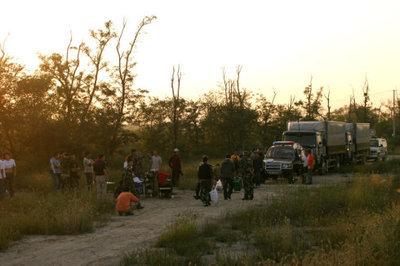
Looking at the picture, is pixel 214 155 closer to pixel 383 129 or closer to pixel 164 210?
pixel 383 129

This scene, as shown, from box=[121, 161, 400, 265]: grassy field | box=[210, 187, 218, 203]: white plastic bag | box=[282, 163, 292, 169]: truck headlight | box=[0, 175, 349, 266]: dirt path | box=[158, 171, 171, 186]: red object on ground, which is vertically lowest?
box=[0, 175, 349, 266]: dirt path

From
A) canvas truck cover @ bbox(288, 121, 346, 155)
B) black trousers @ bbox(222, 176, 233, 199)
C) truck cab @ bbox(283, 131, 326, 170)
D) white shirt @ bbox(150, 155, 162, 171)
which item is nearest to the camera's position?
black trousers @ bbox(222, 176, 233, 199)

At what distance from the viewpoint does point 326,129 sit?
29766mm

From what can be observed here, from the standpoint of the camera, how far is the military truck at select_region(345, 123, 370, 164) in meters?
35.2

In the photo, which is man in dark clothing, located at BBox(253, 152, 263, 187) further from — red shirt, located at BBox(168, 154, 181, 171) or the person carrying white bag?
the person carrying white bag

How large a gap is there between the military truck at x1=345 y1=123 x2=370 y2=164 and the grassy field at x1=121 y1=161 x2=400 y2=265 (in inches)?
838

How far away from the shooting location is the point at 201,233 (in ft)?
34.6

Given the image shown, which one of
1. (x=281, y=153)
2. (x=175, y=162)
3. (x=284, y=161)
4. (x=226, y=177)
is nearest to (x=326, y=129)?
(x=281, y=153)

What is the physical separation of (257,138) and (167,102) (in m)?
12.2

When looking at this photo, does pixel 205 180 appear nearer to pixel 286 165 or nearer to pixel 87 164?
pixel 87 164

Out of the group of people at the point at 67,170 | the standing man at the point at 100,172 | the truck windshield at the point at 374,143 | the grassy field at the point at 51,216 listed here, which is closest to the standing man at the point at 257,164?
the group of people at the point at 67,170

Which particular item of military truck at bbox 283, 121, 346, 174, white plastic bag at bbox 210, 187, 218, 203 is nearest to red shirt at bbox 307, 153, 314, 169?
military truck at bbox 283, 121, 346, 174

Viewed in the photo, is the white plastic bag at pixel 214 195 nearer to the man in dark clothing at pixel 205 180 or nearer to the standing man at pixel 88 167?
the man in dark clothing at pixel 205 180

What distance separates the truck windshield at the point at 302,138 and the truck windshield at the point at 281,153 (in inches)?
127
